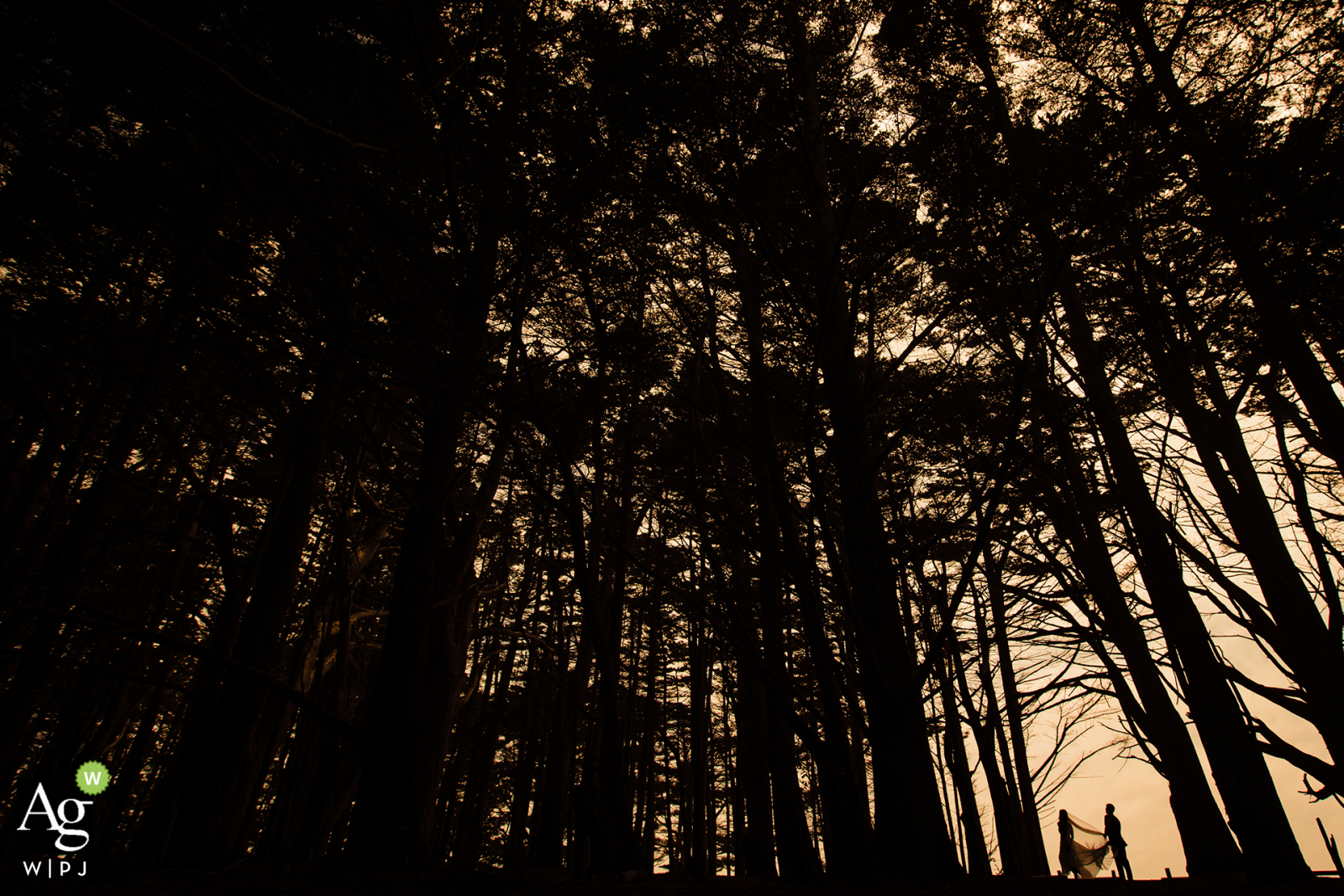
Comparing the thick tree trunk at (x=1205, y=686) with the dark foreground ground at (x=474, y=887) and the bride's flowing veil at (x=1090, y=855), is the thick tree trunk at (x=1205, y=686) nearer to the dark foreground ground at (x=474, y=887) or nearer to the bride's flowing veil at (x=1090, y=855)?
the dark foreground ground at (x=474, y=887)

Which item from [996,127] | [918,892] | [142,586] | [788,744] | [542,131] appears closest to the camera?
[918,892]

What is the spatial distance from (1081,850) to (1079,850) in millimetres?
52

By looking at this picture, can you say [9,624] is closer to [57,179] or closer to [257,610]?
[257,610]

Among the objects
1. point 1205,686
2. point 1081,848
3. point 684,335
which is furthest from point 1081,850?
point 684,335

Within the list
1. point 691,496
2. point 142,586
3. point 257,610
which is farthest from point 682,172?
point 142,586

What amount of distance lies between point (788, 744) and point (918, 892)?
4.63 meters

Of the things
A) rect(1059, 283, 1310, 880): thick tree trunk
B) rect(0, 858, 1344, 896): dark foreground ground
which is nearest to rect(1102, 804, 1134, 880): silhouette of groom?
rect(1059, 283, 1310, 880): thick tree trunk

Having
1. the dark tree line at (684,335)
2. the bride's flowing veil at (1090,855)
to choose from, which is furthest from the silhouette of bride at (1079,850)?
the dark tree line at (684,335)

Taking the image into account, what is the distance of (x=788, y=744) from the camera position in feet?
20.1

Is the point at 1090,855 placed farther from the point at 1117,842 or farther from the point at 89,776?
the point at 89,776

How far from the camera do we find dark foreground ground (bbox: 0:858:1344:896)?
1.92 meters

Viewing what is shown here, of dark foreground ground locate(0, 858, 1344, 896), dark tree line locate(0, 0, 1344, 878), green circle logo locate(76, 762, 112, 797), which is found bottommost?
dark foreground ground locate(0, 858, 1344, 896)

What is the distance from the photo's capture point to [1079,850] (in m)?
11.2

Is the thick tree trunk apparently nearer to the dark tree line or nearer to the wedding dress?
the dark tree line
